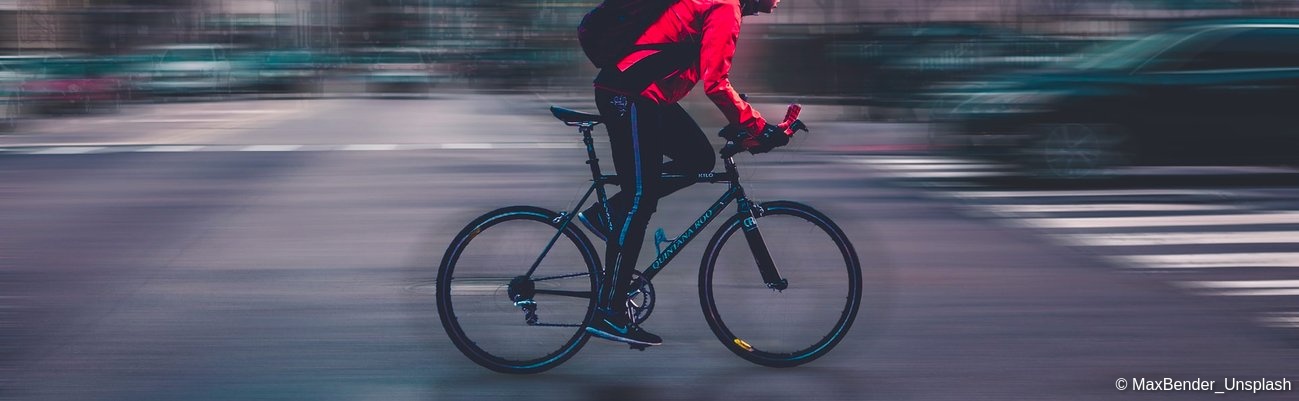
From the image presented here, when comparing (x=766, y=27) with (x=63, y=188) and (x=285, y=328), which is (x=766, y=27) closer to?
(x=63, y=188)

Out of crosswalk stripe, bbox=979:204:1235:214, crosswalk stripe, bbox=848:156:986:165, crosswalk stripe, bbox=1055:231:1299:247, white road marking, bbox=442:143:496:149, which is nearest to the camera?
crosswalk stripe, bbox=1055:231:1299:247

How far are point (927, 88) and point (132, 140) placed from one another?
12472 mm

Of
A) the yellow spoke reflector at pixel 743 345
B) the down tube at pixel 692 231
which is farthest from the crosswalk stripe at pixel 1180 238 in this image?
the down tube at pixel 692 231

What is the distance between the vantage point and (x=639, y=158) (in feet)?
18.1

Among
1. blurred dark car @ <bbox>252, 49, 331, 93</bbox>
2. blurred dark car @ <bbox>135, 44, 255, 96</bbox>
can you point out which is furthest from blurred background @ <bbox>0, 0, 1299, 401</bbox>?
blurred dark car @ <bbox>252, 49, 331, 93</bbox>

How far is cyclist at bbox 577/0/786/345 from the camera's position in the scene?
207 inches

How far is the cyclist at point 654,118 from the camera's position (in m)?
5.27

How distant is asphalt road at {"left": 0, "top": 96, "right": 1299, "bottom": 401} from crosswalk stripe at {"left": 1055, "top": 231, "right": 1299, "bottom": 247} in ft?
0.15

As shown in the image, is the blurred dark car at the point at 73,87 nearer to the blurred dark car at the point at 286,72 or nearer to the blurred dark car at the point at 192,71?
the blurred dark car at the point at 192,71

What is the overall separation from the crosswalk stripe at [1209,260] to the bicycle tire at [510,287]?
13.0ft

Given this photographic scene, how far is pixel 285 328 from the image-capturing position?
6.70 metres

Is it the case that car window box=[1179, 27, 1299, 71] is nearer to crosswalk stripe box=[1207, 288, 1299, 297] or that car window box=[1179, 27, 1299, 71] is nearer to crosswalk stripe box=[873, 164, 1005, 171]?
crosswalk stripe box=[873, 164, 1005, 171]

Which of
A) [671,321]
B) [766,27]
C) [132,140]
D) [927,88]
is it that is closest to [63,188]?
[132,140]

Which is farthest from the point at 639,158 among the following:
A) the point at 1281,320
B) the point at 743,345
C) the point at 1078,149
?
the point at 1078,149
